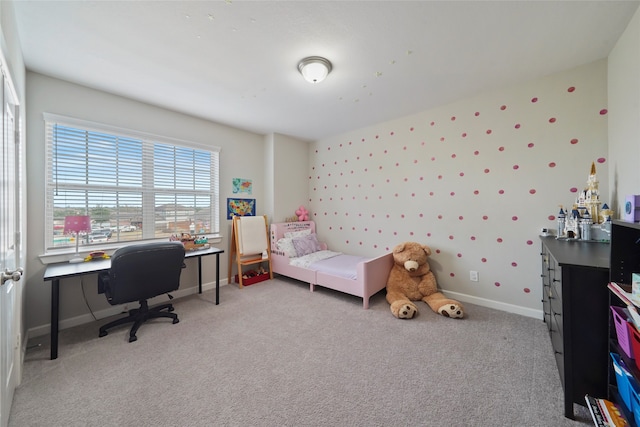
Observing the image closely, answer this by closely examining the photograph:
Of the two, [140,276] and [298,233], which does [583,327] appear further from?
[298,233]

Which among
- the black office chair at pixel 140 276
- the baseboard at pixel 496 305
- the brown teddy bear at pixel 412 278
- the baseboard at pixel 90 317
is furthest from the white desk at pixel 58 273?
the baseboard at pixel 496 305

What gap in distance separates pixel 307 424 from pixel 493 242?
2.50 meters

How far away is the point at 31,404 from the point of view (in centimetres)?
144

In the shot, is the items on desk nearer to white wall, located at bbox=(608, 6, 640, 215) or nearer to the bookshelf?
the bookshelf

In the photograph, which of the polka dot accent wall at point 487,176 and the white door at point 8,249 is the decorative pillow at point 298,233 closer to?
the polka dot accent wall at point 487,176

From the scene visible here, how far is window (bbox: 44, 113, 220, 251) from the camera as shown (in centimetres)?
232

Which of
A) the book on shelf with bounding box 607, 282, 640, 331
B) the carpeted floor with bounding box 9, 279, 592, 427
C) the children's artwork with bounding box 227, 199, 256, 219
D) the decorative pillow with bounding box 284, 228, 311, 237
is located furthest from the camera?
the decorative pillow with bounding box 284, 228, 311, 237

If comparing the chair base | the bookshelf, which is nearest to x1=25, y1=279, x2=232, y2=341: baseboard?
the chair base

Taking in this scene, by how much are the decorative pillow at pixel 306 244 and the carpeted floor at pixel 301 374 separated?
4.29 feet

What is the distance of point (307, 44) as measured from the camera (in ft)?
5.96

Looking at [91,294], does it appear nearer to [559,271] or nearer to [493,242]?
[559,271]

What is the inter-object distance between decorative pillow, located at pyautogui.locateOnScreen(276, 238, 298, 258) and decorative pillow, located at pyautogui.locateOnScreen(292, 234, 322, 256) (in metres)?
0.05

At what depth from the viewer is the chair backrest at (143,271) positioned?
2.03 m

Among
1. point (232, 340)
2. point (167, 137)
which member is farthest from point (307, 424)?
point (167, 137)
